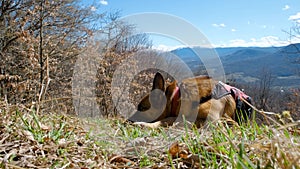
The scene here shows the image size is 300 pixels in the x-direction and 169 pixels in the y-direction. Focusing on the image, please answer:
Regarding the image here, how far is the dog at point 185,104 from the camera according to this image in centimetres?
378

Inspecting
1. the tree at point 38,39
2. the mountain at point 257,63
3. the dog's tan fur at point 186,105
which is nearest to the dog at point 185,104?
the dog's tan fur at point 186,105

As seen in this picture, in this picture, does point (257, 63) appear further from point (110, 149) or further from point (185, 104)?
point (110, 149)

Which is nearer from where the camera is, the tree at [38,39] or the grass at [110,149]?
the grass at [110,149]

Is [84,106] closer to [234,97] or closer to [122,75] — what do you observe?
[122,75]

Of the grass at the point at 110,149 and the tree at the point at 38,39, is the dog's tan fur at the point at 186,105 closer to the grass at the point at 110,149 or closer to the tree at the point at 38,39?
the grass at the point at 110,149

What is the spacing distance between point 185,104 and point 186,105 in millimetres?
19

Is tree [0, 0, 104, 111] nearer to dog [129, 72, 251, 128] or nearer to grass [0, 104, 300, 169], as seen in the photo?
dog [129, 72, 251, 128]

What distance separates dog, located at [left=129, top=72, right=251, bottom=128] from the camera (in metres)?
3.78

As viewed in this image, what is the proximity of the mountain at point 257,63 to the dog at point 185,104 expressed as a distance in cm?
211

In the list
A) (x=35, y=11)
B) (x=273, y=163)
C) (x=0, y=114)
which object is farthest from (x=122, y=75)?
(x=273, y=163)

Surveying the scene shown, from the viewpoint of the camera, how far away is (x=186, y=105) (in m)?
3.81

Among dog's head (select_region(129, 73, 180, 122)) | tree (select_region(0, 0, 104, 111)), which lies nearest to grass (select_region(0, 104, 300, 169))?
dog's head (select_region(129, 73, 180, 122))

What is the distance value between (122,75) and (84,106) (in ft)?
7.86

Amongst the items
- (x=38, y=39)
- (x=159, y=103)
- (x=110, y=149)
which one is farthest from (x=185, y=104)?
(x=38, y=39)
